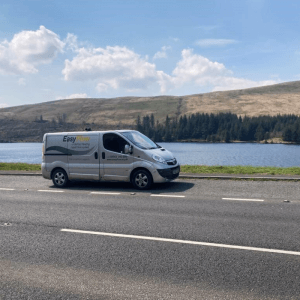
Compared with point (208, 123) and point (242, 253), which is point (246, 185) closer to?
point (242, 253)

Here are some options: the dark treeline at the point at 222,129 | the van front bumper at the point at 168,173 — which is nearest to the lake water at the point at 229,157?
the van front bumper at the point at 168,173

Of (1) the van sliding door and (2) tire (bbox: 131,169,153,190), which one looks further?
(1) the van sliding door

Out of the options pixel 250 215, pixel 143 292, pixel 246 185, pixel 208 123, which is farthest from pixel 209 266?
pixel 208 123

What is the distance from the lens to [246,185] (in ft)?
43.5

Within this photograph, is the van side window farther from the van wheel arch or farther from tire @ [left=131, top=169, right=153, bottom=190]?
the van wheel arch

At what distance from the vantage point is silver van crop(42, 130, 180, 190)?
12.7 metres

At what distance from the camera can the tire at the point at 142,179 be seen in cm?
1268

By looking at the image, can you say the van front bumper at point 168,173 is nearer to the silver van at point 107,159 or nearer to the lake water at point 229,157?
the silver van at point 107,159

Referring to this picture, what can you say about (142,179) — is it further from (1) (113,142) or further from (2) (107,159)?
(1) (113,142)

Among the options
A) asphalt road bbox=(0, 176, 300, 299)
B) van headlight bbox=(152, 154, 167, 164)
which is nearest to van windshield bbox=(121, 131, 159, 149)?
van headlight bbox=(152, 154, 167, 164)

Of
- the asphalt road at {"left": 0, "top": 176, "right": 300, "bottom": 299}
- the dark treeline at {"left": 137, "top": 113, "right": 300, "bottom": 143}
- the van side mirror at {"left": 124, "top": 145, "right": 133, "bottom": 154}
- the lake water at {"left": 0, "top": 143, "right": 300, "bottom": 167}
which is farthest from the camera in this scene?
the dark treeline at {"left": 137, "top": 113, "right": 300, "bottom": 143}

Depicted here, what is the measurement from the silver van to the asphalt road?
1529 mm

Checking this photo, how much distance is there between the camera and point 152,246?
6.25 meters

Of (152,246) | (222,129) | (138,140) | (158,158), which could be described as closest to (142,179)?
(158,158)
